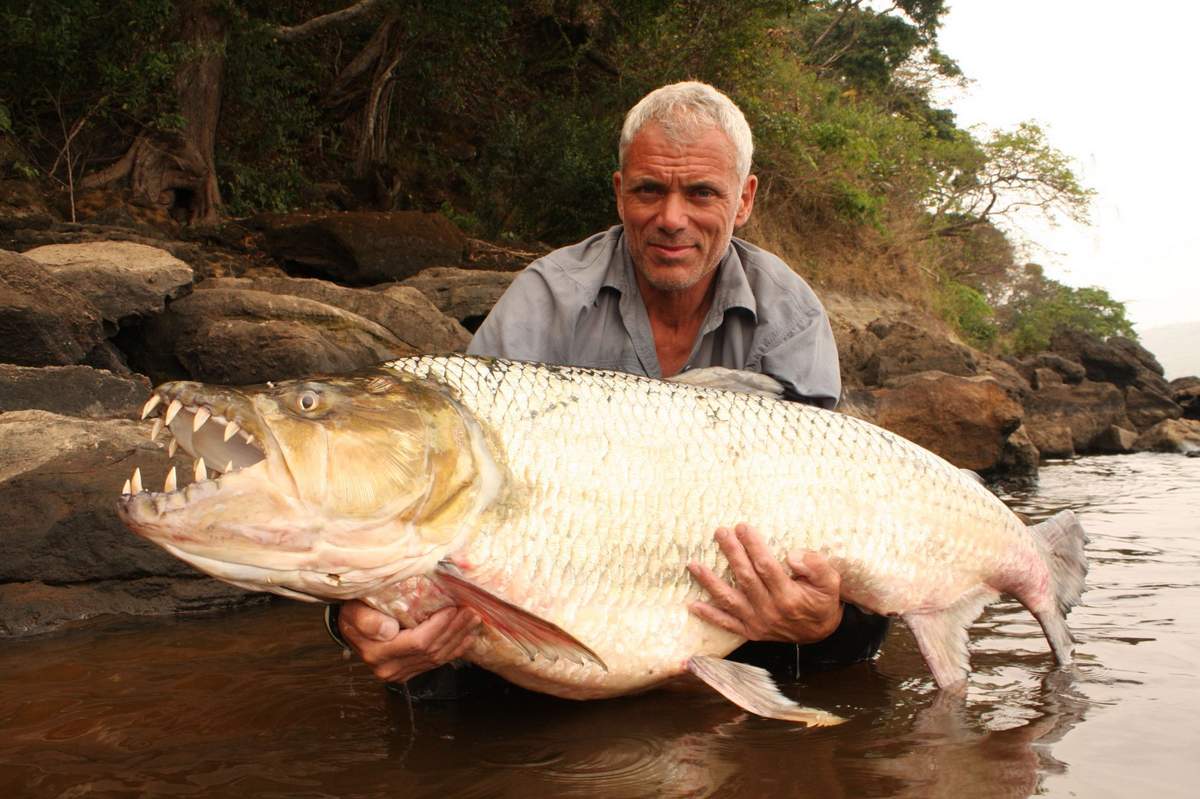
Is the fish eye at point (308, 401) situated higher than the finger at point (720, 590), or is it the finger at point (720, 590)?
the fish eye at point (308, 401)

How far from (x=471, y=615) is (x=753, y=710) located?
79 cm

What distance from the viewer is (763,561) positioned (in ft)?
9.23

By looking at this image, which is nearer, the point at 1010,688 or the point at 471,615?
the point at 471,615

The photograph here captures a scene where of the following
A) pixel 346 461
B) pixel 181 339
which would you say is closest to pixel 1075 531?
pixel 346 461

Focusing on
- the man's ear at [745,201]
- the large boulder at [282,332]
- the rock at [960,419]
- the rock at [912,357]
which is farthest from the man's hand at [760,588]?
the rock at [912,357]

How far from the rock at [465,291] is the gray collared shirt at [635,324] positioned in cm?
614

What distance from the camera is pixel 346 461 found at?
2.38m

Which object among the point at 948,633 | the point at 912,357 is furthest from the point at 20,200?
the point at 948,633

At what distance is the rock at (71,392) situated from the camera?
210 inches

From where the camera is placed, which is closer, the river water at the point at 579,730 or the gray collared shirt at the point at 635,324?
the river water at the point at 579,730

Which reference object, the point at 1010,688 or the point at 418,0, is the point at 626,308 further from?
the point at 418,0

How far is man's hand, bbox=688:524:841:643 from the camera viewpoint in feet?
9.23

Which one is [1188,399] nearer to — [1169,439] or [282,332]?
[1169,439]

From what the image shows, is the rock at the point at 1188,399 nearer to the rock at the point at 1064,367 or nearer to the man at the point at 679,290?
the rock at the point at 1064,367
